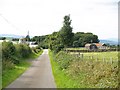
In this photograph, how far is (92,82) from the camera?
17.9 metres

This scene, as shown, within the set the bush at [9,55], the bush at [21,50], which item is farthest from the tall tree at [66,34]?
the bush at [9,55]

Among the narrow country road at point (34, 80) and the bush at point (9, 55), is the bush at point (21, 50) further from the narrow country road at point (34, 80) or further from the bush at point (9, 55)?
the narrow country road at point (34, 80)

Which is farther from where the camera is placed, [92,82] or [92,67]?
[92,67]

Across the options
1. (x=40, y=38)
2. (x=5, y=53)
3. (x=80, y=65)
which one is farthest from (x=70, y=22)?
(x=40, y=38)

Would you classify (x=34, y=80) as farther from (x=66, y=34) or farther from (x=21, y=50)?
(x=66, y=34)

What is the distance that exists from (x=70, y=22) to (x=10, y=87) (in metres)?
52.7

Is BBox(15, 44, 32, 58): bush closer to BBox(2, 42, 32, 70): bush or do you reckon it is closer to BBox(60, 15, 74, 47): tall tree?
BBox(2, 42, 32, 70): bush

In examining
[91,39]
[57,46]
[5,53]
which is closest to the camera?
[5,53]

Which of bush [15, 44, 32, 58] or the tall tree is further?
the tall tree

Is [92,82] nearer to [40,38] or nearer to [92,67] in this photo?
[92,67]

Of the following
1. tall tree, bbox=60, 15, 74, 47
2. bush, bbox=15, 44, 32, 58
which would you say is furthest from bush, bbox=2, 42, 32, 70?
tall tree, bbox=60, 15, 74, 47

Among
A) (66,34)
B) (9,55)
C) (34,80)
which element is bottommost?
(34,80)

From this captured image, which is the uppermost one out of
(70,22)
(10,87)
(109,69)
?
(70,22)

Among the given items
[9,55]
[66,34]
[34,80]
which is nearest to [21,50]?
[66,34]
